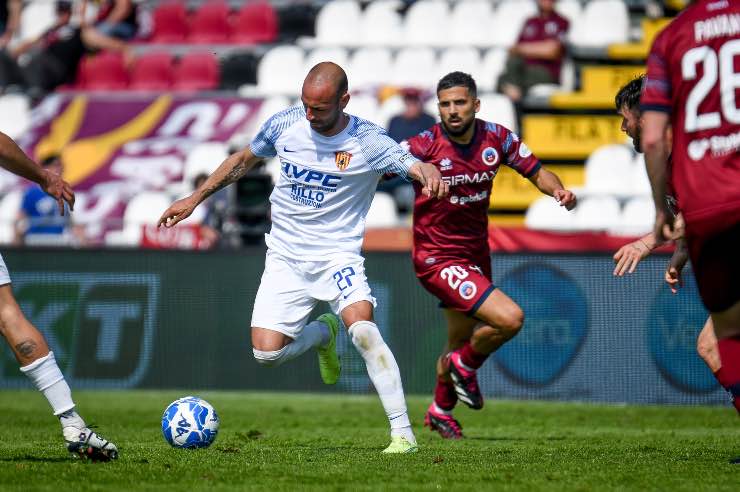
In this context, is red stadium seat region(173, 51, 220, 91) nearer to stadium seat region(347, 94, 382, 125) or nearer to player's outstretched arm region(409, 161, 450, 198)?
stadium seat region(347, 94, 382, 125)

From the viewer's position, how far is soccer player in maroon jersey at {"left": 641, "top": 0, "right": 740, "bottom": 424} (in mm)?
6172

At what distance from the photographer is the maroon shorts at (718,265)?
6.18 metres

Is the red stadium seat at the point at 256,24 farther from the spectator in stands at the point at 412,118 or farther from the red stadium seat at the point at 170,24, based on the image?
the spectator in stands at the point at 412,118

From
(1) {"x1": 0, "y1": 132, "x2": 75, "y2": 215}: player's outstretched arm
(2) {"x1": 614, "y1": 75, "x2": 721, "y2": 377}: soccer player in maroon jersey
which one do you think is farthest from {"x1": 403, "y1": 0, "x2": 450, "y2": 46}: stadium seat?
(1) {"x1": 0, "y1": 132, "x2": 75, "y2": 215}: player's outstretched arm

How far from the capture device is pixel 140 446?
29.7 ft

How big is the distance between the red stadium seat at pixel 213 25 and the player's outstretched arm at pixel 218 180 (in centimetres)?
1485

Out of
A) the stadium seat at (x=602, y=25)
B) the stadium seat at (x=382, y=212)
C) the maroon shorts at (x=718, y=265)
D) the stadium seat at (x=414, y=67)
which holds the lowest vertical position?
the stadium seat at (x=382, y=212)

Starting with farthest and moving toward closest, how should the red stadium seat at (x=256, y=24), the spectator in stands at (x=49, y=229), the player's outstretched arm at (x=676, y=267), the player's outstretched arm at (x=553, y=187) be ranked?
the red stadium seat at (x=256, y=24), the spectator in stands at (x=49, y=229), the player's outstretched arm at (x=553, y=187), the player's outstretched arm at (x=676, y=267)

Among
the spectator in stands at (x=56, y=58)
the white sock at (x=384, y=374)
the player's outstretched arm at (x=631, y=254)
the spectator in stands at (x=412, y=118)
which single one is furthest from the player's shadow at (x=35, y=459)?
the spectator in stands at (x=56, y=58)

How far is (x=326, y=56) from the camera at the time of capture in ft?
72.1

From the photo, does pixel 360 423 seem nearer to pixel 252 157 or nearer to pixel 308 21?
pixel 252 157

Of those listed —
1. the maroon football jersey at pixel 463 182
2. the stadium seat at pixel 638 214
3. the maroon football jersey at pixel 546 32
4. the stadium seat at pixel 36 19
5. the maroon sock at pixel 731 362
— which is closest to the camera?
the maroon sock at pixel 731 362

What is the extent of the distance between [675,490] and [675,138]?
186cm

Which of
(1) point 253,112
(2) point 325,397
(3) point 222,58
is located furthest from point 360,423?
(3) point 222,58
